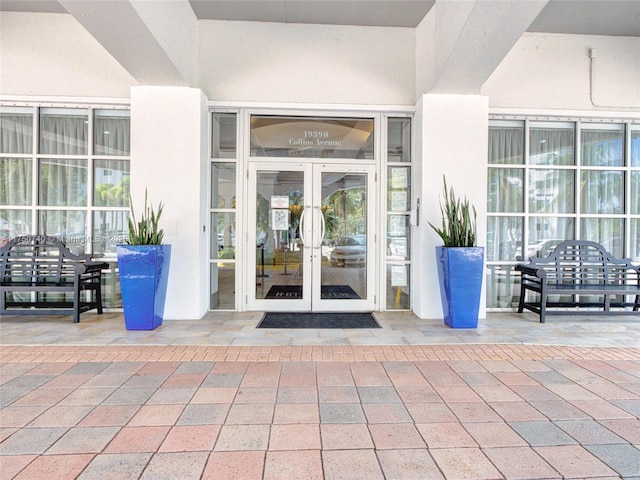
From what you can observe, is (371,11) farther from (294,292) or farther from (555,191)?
(294,292)

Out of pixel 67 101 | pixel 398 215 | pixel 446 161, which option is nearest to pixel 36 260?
pixel 67 101

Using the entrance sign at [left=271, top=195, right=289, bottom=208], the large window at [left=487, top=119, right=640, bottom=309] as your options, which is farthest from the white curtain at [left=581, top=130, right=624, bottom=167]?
the entrance sign at [left=271, top=195, right=289, bottom=208]

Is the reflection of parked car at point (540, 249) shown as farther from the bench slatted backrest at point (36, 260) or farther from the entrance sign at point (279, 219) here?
the bench slatted backrest at point (36, 260)

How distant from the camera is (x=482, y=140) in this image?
182 inches

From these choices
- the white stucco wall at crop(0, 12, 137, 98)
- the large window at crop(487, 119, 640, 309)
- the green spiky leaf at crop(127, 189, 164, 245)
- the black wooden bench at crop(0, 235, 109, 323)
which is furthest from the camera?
the large window at crop(487, 119, 640, 309)

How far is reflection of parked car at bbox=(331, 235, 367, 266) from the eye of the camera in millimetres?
5016

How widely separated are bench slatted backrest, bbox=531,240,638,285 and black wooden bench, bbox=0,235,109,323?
18.5 ft

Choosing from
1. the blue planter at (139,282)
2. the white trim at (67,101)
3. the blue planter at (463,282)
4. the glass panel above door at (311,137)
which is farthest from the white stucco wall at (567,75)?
the white trim at (67,101)

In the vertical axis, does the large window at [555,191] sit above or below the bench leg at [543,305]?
above

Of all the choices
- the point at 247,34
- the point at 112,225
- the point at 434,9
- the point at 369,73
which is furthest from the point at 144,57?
the point at 434,9

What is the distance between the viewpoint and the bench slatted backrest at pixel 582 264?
4.81 meters

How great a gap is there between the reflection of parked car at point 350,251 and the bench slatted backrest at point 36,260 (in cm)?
320

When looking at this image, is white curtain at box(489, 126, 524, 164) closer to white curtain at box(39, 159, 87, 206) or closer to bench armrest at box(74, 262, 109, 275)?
bench armrest at box(74, 262, 109, 275)

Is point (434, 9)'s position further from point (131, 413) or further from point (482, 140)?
point (131, 413)
